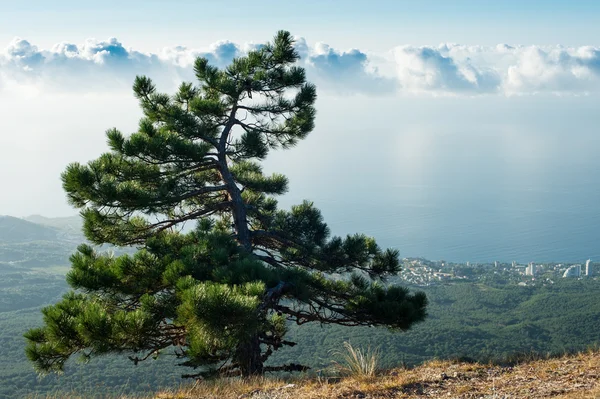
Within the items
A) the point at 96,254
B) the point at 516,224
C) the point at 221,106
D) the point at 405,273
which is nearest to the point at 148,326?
the point at 96,254

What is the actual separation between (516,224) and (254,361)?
130m

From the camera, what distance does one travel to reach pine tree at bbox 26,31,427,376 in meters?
5.95

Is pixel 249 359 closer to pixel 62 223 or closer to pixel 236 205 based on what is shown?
pixel 236 205

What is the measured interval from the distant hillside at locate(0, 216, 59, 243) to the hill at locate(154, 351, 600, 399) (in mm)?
110691

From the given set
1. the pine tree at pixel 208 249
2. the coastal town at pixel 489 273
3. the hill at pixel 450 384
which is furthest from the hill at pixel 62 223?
Answer: the hill at pixel 450 384

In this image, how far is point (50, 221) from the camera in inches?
5212

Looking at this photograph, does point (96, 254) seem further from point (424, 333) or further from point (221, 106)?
point (424, 333)

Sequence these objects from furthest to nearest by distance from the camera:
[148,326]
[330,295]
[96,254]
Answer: [330,295] < [96,254] < [148,326]

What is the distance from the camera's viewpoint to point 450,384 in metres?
5.65

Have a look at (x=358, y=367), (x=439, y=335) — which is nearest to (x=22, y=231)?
(x=439, y=335)

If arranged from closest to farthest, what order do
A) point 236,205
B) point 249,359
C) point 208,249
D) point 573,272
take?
point 208,249, point 249,359, point 236,205, point 573,272

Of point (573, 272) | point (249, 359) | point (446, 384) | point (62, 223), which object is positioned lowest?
point (573, 272)

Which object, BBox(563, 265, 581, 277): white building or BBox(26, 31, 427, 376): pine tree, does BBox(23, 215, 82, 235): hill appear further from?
BBox(26, 31, 427, 376): pine tree

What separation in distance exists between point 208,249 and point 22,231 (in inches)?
4589
